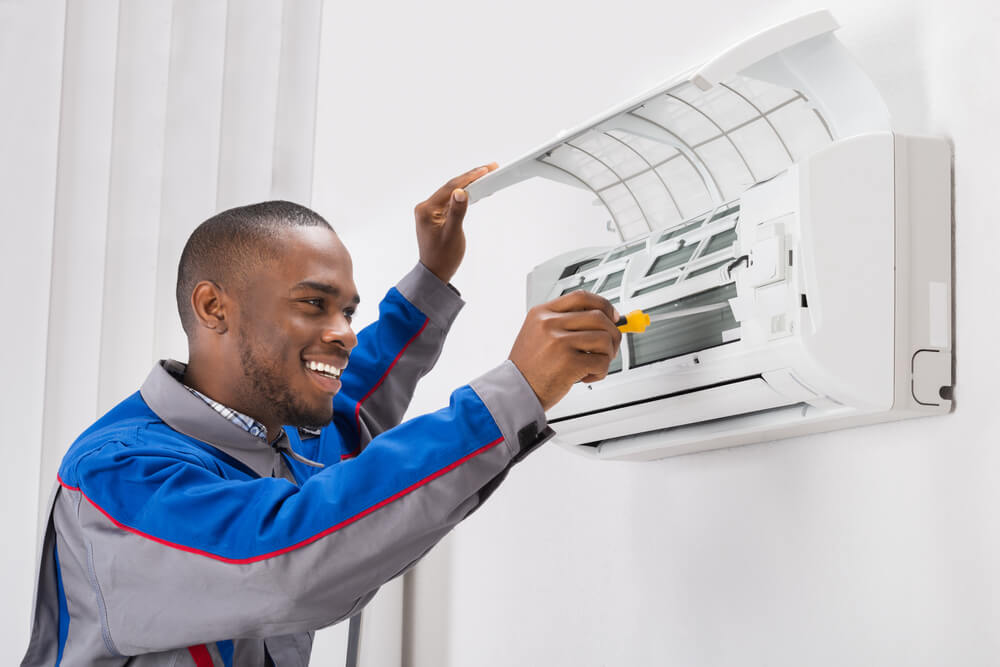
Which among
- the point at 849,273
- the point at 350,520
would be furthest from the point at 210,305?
the point at 849,273

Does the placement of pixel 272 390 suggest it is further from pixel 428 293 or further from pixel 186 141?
pixel 186 141

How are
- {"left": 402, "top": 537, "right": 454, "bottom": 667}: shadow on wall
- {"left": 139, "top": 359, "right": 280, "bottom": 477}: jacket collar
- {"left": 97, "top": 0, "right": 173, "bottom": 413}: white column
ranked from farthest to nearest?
{"left": 97, "top": 0, "right": 173, "bottom": 413}: white column
{"left": 402, "top": 537, "right": 454, "bottom": 667}: shadow on wall
{"left": 139, "top": 359, "right": 280, "bottom": 477}: jacket collar

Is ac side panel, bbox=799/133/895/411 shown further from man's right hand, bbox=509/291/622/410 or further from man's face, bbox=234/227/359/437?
man's face, bbox=234/227/359/437

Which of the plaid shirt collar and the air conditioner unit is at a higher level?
the air conditioner unit

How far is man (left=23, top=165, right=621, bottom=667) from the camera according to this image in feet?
3.43

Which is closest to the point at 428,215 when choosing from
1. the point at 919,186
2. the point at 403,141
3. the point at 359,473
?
the point at 359,473

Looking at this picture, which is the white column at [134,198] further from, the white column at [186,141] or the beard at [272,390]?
the beard at [272,390]

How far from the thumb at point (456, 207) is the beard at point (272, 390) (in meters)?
0.38

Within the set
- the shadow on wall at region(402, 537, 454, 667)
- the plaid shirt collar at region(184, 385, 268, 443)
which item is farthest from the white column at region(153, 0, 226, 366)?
the plaid shirt collar at region(184, 385, 268, 443)

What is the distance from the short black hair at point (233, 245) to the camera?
4.63 ft

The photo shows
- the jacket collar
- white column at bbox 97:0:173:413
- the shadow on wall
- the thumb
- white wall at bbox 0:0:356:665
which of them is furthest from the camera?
white column at bbox 97:0:173:413

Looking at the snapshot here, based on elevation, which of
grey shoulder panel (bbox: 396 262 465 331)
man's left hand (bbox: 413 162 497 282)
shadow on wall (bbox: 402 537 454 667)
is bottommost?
shadow on wall (bbox: 402 537 454 667)

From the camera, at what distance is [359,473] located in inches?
41.5

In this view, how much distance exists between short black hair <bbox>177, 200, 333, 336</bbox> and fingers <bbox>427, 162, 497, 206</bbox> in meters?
0.20
